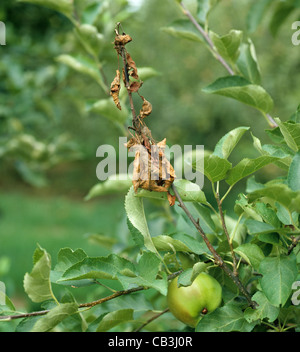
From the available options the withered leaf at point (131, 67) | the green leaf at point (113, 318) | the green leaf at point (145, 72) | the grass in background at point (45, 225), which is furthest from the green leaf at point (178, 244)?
the grass in background at point (45, 225)

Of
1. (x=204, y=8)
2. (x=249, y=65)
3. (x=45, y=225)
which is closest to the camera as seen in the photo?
(x=249, y=65)

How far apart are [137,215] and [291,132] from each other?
0.24 m

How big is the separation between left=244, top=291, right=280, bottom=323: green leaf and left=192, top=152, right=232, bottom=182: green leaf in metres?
0.18

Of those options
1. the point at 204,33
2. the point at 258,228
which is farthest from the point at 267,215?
the point at 204,33

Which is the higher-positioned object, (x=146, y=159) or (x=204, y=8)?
(x=204, y=8)

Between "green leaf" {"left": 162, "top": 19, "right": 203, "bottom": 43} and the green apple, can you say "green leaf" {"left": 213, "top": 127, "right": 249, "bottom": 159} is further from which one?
"green leaf" {"left": 162, "top": 19, "right": 203, "bottom": 43}

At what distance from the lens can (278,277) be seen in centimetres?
55

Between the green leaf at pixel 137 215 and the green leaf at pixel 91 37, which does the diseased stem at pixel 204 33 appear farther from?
the green leaf at pixel 137 215

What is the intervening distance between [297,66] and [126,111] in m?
5.39

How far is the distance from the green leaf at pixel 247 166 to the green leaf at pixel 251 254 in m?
0.10

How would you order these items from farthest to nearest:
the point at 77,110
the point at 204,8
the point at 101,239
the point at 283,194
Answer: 1. the point at 77,110
2. the point at 101,239
3. the point at 204,8
4. the point at 283,194

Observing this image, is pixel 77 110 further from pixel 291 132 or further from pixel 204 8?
pixel 291 132

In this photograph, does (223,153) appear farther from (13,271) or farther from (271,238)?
(13,271)
